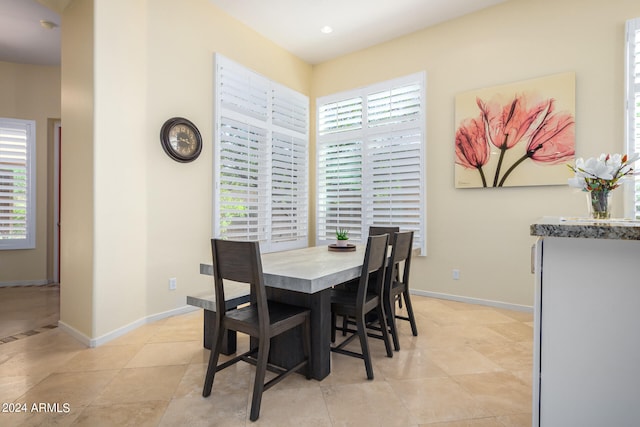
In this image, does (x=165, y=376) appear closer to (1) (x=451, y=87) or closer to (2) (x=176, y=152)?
(2) (x=176, y=152)

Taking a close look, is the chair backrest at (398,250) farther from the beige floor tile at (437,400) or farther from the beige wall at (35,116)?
the beige wall at (35,116)

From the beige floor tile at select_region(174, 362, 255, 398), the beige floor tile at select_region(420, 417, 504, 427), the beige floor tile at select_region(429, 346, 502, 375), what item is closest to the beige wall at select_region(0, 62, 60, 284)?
the beige floor tile at select_region(174, 362, 255, 398)

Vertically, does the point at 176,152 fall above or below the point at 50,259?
above

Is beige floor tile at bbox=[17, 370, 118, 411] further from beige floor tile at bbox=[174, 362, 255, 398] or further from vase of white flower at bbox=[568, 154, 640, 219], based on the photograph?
vase of white flower at bbox=[568, 154, 640, 219]

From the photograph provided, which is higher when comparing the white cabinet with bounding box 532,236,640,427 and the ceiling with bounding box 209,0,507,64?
the ceiling with bounding box 209,0,507,64

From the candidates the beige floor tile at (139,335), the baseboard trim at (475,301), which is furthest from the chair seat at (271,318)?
the baseboard trim at (475,301)

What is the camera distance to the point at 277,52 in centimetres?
449

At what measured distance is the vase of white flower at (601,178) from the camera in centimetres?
168

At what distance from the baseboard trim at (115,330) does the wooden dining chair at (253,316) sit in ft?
4.17

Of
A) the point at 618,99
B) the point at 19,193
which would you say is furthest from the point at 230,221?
the point at 618,99

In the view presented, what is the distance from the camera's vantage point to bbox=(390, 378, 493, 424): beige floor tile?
68.4 inches

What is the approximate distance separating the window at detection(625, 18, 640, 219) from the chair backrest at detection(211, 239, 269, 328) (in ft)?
10.9

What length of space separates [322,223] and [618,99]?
3.49 metres

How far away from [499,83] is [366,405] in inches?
137
